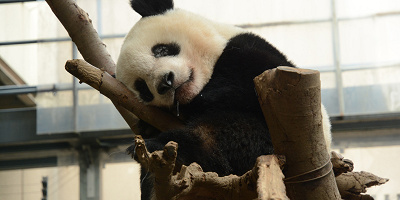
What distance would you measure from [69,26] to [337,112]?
4541mm

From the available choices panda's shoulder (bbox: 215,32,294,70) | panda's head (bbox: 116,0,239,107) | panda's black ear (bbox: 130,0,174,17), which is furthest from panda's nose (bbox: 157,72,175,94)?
panda's black ear (bbox: 130,0,174,17)

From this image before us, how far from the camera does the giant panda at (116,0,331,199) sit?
2.68 meters

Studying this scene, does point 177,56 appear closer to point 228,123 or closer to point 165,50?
point 165,50

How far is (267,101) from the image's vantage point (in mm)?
2023

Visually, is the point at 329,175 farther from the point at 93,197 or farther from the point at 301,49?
the point at 93,197

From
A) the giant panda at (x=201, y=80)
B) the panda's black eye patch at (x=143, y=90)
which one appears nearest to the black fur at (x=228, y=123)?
the giant panda at (x=201, y=80)

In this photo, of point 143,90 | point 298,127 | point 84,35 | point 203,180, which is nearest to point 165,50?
point 143,90

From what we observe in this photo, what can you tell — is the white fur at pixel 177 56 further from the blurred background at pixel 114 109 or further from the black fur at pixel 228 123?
the blurred background at pixel 114 109

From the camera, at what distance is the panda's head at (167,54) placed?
10.1 feet

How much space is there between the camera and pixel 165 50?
322 centimetres

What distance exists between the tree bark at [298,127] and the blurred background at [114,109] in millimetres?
4954

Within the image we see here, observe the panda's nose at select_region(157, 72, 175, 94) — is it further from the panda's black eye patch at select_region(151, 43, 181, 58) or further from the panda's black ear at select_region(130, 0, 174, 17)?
the panda's black ear at select_region(130, 0, 174, 17)

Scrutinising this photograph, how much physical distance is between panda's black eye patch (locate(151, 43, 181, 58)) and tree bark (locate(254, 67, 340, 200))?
1.26 metres

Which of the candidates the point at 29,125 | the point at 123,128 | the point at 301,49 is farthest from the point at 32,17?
the point at 301,49
